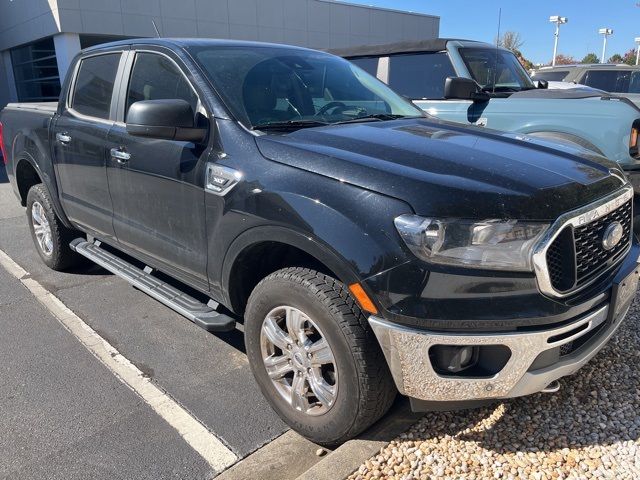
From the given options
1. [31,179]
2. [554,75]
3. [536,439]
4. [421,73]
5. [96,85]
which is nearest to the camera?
[536,439]

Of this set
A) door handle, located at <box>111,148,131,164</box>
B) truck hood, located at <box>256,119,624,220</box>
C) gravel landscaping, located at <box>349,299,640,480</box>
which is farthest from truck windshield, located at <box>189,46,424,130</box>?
gravel landscaping, located at <box>349,299,640,480</box>

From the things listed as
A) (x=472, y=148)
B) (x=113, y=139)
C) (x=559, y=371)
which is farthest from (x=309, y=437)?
(x=113, y=139)

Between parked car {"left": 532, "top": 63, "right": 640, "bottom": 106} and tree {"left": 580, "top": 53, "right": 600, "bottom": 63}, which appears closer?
parked car {"left": 532, "top": 63, "right": 640, "bottom": 106}

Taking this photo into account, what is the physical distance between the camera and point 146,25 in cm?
2061

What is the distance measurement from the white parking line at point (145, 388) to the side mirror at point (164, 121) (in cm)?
147

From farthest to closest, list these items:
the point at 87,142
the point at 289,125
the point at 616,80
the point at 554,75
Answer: the point at 554,75
the point at 616,80
the point at 87,142
the point at 289,125

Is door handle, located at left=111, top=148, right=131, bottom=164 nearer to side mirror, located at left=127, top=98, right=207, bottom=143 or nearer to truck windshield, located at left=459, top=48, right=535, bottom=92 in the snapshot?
side mirror, located at left=127, top=98, right=207, bottom=143

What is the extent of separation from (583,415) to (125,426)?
2369mm

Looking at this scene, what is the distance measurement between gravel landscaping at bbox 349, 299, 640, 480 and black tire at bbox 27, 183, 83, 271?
3.69 m

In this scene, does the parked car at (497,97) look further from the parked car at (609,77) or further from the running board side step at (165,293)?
the parked car at (609,77)

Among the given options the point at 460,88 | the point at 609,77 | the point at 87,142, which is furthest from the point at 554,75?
the point at 87,142

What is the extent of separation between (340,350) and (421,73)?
4996mm

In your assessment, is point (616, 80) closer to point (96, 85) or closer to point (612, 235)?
point (612, 235)

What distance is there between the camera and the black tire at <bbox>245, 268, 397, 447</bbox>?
2.23m
